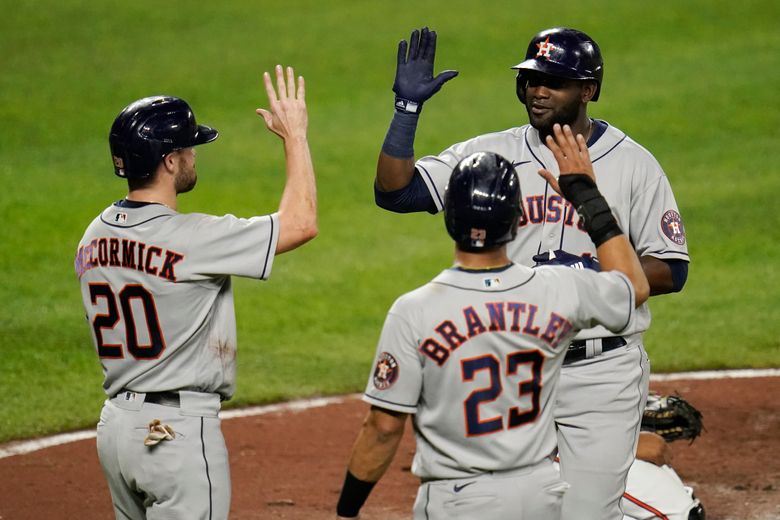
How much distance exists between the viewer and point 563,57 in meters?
4.98

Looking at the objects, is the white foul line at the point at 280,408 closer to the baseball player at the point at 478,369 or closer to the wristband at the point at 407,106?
the wristband at the point at 407,106

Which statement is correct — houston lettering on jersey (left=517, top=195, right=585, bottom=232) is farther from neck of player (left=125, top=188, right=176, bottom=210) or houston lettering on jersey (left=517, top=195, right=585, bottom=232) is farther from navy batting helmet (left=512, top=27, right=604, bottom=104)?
neck of player (left=125, top=188, right=176, bottom=210)

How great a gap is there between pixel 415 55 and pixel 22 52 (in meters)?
15.2

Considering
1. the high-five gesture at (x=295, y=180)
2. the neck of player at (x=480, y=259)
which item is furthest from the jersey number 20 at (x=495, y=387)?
the high-five gesture at (x=295, y=180)

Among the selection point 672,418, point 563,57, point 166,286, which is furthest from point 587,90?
point 672,418

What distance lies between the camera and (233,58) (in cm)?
1883

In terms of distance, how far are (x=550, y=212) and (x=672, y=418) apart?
210 centimetres

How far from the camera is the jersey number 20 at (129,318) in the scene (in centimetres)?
430

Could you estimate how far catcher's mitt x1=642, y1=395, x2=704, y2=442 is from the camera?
21.5 feet

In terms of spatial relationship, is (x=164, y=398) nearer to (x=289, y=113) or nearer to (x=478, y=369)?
(x=289, y=113)

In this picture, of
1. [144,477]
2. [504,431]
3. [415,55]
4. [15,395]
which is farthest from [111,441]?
[15,395]

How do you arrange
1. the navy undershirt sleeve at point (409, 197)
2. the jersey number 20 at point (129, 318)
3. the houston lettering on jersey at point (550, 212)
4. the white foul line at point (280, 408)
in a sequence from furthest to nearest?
the white foul line at point (280, 408), the navy undershirt sleeve at point (409, 197), the houston lettering on jersey at point (550, 212), the jersey number 20 at point (129, 318)

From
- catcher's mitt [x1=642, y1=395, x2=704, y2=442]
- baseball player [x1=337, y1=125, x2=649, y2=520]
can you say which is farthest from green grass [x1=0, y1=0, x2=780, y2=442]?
baseball player [x1=337, y1=125, x2=649, y2=520]

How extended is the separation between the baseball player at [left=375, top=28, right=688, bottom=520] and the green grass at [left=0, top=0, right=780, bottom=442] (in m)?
3.75
